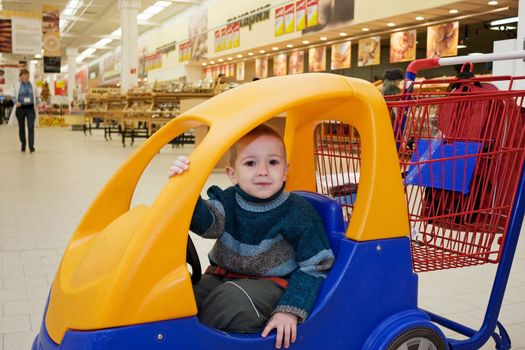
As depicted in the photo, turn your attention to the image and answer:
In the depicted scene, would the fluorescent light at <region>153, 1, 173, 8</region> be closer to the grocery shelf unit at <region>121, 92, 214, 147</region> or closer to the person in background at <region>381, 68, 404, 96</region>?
the grocery shelf unit at <region>121, 92, 214, 147</region>

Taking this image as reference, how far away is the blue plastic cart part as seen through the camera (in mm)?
1739

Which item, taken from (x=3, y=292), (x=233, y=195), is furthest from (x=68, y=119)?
(x=233, y=195)

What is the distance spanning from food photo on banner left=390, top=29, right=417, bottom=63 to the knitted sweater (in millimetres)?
10255

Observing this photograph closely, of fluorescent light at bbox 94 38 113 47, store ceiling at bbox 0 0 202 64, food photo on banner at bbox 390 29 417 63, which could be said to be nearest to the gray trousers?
food photo on banner at bbox 390 29 417 63

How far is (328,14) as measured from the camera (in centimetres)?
1214

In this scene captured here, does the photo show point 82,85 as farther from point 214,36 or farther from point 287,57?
point 287,57

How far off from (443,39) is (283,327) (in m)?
9.80

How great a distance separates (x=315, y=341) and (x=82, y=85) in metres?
42.5

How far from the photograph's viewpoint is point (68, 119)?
21.2 meters

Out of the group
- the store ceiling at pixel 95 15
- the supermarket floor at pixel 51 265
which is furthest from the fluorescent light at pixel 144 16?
the supermarket floor at pixel 51 265

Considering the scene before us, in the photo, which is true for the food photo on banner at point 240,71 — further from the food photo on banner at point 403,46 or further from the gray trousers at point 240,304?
the gray trousers at point 240,304

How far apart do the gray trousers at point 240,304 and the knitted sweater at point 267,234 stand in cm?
6

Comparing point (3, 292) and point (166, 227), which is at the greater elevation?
point (166, 227)

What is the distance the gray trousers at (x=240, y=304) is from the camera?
4.59 ft
